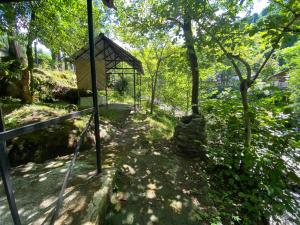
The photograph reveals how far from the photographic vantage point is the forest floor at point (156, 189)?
2.43 meters

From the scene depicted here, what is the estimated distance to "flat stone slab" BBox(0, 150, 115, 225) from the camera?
1.70 meters

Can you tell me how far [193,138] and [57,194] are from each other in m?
3.30

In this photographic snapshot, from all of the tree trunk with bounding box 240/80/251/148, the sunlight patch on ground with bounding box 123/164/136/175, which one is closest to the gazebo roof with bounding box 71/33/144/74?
the sunlight patch on ground with bounding box 123/164/136/175

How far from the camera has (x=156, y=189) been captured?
10.1ft

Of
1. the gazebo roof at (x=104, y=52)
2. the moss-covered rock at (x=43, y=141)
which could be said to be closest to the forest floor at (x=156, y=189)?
the moss-covered rock at (x=43, y=141)

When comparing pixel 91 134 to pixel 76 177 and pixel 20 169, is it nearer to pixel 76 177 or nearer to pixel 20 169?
pixel 20 169

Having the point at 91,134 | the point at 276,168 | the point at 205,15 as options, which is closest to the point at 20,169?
the point at 91,134

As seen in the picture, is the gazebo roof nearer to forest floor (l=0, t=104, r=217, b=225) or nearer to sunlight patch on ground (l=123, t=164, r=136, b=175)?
forest floor (l=0, t=104, r=217, b=225)

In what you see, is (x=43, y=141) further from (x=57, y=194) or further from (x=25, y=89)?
(x=25, y=89)

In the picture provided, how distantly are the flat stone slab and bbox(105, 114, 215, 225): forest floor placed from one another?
423mm

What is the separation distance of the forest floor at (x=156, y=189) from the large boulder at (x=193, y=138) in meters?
0.24

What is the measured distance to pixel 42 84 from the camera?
27.8ft

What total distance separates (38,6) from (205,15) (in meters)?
3.92

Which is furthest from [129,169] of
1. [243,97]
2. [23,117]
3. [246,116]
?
[23,117]
